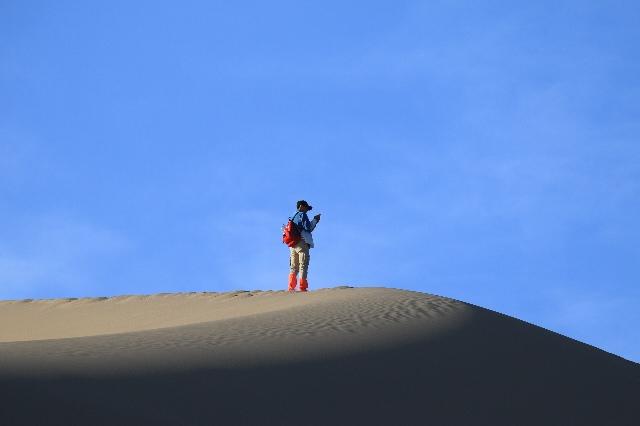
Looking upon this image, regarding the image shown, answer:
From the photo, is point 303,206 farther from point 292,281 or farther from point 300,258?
point 292,281

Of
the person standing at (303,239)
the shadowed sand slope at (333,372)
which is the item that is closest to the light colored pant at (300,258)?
the person standing at (303,239)

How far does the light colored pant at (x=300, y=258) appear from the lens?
57.7ft

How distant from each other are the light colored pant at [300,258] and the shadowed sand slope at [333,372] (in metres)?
2.13

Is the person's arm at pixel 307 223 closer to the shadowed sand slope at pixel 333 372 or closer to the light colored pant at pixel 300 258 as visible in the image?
the light colored pant at pixel 300 258

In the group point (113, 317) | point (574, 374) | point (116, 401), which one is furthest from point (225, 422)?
point (113, 317)

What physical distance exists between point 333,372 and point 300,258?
8.10 m

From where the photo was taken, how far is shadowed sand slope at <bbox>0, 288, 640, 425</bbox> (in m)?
7.62

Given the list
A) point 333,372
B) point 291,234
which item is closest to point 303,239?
point 291,234

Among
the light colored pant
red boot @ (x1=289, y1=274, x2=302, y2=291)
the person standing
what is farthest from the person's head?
red boot @ (x1=289, y1=274, x2=302, y2=291)

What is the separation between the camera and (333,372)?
31.9 ft

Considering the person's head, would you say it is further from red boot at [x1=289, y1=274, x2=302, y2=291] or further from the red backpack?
red boot at [x1=289, y1=274, x2=302, y2=291]

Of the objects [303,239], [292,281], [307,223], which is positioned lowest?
[292,281]

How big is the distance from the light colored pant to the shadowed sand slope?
2126 millimetres

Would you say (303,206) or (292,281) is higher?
(303,206)
